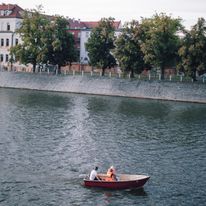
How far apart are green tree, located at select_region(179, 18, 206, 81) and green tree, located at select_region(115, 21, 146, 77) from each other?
11261 millimetres

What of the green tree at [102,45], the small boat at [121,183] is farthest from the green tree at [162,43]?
the small boat at [121,183]

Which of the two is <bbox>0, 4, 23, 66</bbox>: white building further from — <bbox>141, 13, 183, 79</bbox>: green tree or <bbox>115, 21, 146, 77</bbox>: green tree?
<bbox>141, 13, 183, 79</bbox>: green tree

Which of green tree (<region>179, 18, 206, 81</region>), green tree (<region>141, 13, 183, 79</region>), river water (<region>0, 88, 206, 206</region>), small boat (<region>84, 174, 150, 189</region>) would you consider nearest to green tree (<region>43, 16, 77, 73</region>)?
green tree (<region>141, 13, 183, 79</region>)

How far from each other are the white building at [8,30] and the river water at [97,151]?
60.4 meters

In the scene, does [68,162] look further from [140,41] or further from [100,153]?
[140,41]

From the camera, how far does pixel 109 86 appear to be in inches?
4350

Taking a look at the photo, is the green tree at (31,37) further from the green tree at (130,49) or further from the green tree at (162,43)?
the green tree at (162,43)

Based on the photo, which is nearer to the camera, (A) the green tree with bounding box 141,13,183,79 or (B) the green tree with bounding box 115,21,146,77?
(A) the green tree with bounding box 141,13,183,79

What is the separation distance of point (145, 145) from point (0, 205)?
24.0 meters

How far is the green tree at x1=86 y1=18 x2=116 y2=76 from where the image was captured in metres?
116

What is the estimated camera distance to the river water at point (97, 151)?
34969mm

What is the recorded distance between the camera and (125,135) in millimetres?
58562

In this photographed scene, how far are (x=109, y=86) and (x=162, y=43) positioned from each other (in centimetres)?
1551

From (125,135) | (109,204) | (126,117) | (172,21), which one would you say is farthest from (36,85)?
(109,204)
